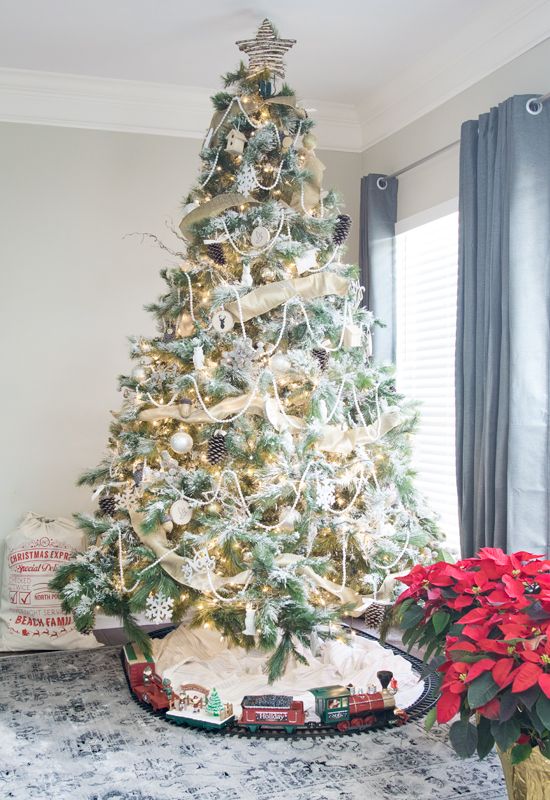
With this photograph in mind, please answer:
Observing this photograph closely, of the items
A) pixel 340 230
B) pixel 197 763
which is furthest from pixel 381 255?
pixel 197 763

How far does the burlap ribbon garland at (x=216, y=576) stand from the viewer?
2.78 metres

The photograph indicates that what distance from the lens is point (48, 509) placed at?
13.3ft

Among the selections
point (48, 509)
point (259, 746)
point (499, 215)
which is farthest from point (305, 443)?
point (48, 509)

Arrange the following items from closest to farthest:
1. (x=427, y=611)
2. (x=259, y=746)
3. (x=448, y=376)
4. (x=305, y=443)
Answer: (x=427, y=611) → (x=259, y=746) → (x=305, y=443) → (x=448, y=376)

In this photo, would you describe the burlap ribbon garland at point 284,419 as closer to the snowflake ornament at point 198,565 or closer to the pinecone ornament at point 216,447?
the pinecone ornament at point 216,447

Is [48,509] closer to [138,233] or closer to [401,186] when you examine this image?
[138,233]

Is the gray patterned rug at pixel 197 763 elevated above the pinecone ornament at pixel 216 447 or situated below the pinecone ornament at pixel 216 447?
below

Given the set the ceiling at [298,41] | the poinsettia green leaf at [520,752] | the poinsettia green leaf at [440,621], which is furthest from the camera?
the ceiling at [298,41]

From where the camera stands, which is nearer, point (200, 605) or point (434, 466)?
point (200, 605)

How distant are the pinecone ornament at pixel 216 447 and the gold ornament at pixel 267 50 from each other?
4.83 feet

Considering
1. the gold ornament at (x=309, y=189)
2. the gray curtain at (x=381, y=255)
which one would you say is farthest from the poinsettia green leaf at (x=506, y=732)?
the gray curtain at (x=381, y=255)

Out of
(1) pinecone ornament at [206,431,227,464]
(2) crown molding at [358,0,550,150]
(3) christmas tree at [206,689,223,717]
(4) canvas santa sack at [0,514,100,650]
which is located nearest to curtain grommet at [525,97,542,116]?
(2) crown molding at [358,0,550,150]

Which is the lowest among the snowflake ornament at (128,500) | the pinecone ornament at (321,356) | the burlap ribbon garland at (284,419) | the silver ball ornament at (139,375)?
the snowflake ornament at (128,500)

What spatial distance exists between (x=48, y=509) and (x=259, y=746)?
1.94m
